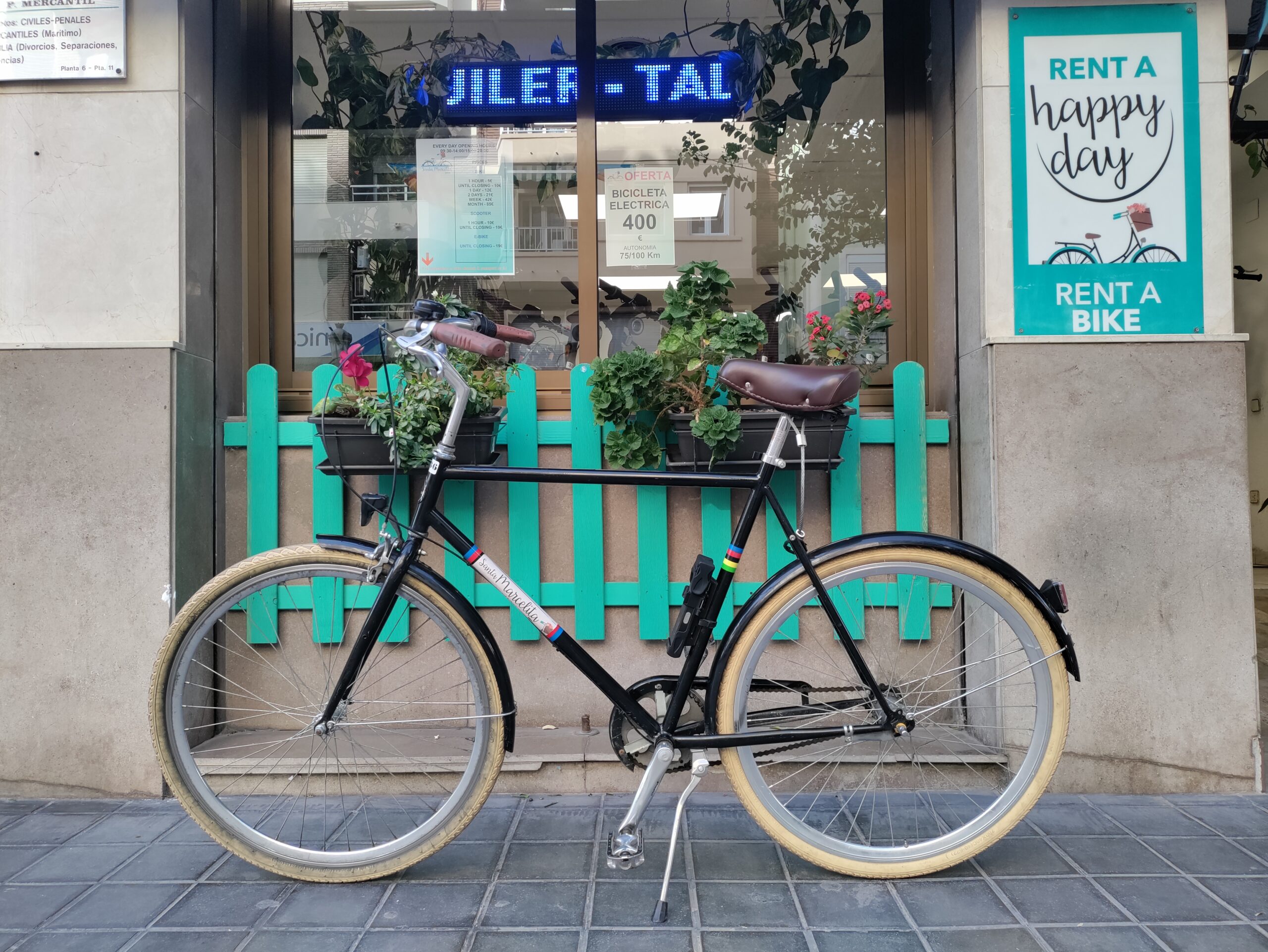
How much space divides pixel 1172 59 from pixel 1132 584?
1.80 m

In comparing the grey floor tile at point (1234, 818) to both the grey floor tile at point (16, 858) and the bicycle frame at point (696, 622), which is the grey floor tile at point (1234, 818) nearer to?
the bicycle frame at point (696, 622)

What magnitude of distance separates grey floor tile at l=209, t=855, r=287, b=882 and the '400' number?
8.86 feet

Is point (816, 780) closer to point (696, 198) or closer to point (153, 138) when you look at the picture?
point (696, 198)

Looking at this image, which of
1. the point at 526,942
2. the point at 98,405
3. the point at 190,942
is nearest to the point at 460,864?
the point at 526,942

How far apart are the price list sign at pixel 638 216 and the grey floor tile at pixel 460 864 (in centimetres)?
231

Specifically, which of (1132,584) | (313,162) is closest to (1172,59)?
(1132,584)

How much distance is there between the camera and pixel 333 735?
8.02 feet

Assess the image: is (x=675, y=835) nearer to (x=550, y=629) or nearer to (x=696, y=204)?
(x=550, y=629)

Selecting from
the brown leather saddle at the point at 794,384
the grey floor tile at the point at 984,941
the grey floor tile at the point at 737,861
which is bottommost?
the grey floor tile at the point at 984,941

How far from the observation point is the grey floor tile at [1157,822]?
2762mm

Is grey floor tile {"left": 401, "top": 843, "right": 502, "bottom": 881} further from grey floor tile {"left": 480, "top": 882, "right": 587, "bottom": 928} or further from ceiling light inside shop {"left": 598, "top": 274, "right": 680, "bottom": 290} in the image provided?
ceiling light inside shop {"left": 598, "top": 274, "right": 680, "bottom": 290}

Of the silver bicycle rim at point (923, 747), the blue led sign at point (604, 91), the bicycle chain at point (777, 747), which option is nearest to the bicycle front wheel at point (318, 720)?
the bicycle chain at point (777, 747)

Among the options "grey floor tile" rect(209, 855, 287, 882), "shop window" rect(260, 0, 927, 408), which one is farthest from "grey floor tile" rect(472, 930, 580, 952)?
"shop window" rect(260, 0, 927, 408)

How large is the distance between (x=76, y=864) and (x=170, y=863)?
26 cm
